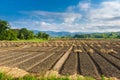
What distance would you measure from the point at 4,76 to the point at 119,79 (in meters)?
7.29

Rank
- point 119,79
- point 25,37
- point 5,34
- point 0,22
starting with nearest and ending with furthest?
point 119,79 < point 5,34 < point 0,22 < point 25,37

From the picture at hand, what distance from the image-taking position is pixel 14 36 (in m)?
111

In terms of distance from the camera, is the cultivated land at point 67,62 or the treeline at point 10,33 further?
the treeline at point 10,33

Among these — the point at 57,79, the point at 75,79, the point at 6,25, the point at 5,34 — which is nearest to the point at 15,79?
→ the point at 57,79

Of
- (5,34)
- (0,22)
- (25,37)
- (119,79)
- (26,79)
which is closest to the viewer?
(26,79)

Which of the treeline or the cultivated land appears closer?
the cultivated land

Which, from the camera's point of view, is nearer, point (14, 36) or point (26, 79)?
point (26, 79)

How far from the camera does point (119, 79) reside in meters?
14.8

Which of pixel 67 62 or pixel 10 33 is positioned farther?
pixel 10 33

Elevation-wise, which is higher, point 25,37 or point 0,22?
point 0,22

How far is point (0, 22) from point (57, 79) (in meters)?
115

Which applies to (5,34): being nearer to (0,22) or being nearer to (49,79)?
(0,22)

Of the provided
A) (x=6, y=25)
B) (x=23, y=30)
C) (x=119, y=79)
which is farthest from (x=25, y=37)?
(x=119, y=79)

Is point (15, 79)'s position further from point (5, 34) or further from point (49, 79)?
point (5, 34)
